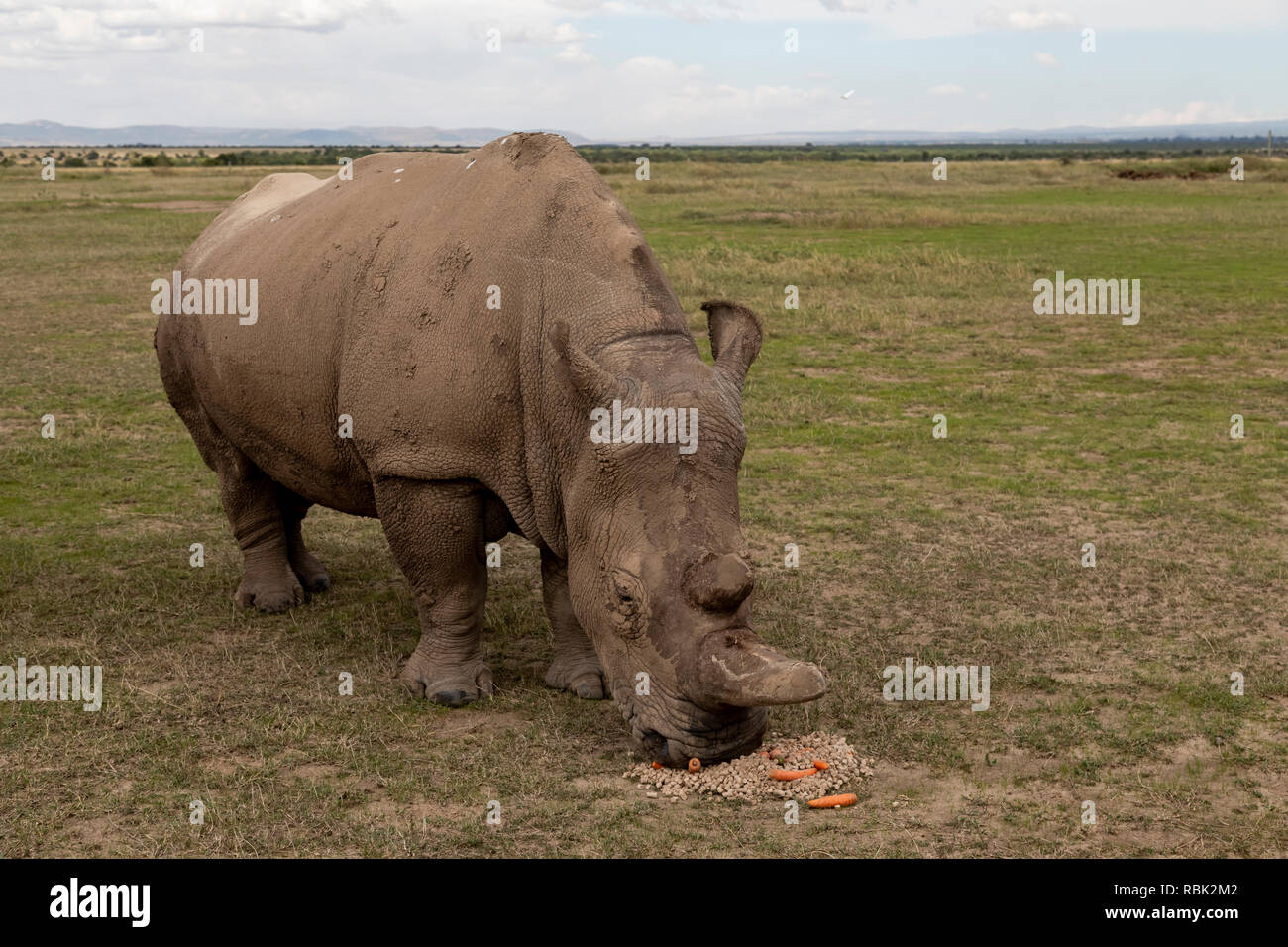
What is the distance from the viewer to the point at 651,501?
5727 mm

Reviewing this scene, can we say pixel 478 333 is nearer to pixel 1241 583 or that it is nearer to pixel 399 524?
pixel 399 524

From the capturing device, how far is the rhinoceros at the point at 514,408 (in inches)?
223

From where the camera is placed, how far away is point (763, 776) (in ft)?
19.4

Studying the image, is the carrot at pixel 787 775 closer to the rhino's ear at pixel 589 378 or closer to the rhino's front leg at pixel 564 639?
the rhino's front leg at pixel 564 639

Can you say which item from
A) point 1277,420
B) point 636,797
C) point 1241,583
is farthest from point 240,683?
point 1277,420

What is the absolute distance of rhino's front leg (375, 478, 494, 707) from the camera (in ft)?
22.0

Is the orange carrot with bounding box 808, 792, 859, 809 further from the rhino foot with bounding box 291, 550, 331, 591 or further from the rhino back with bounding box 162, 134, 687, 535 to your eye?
the rhino foot with bounding box 291, 550, 331, 591

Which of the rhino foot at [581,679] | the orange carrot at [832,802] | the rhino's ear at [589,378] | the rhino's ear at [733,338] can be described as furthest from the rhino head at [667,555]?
the rhino foot at [581,679]

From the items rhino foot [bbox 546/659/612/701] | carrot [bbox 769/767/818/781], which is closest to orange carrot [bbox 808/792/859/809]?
carrot [bbox 769/767/818/781]

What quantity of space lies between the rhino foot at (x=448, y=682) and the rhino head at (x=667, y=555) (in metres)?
1.18

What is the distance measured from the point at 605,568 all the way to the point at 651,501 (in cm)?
38

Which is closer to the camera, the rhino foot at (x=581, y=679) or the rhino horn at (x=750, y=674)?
the rhino horn at (x=750, y=674)

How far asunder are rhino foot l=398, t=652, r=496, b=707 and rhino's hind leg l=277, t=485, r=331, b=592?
2.12m

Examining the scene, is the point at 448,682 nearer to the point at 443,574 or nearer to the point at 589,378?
the point at 443,574
